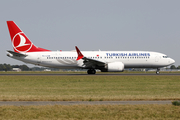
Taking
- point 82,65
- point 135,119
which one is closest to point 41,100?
point 135,119

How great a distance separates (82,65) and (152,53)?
12522 millimetres

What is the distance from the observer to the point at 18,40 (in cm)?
4250

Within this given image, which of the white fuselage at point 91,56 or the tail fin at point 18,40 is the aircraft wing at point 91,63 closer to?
the white fuselage at point 91,56

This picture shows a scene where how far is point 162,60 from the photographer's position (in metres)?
42.9

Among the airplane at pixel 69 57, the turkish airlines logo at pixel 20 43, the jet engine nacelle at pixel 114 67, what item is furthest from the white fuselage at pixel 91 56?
the jet engine nacelle at pixel 114 67

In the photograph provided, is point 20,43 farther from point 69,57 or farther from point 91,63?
point 91,63

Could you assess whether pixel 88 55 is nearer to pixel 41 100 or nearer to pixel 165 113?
pixel 41 100

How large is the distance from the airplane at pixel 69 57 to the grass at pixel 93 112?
2992 cm

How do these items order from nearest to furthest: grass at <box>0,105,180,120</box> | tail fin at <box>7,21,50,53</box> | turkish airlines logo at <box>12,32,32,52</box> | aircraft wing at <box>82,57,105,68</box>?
1. grass at <box>0,105,180,120</box>
2. aircraft wing at <box>82,57,105,68</box>
3. tail fin at <box>7,21,50,53</box>
4. turkish airlines logo at <box>12,32,32,52</box>

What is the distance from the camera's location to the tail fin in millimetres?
42312

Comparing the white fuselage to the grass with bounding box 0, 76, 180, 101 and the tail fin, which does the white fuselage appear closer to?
the tail fin

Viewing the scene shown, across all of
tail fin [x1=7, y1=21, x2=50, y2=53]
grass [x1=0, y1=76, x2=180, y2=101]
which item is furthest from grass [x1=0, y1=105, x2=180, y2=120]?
tail fin [x1=7, y1=21, x2=50, y2=53]

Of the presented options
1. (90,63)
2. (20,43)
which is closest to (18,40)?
(20,43)

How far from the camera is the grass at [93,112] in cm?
899
